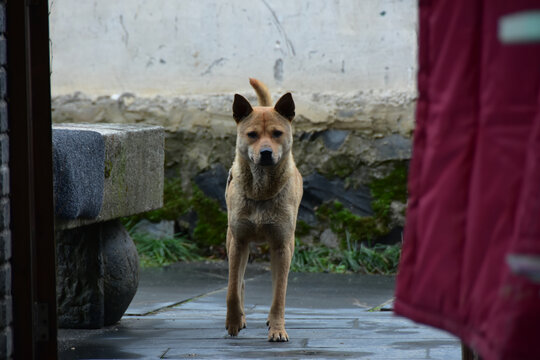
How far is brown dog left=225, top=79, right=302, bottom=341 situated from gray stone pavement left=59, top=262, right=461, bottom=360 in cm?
31

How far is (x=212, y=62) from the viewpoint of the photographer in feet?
24.0

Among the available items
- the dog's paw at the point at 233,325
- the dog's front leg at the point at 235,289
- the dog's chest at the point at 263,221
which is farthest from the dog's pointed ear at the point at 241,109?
the dog's paw at the point at 233,325

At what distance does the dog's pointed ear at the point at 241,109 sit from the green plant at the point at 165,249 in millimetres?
2623

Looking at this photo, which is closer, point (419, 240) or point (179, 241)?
point (419, 240)

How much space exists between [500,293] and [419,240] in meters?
0.28

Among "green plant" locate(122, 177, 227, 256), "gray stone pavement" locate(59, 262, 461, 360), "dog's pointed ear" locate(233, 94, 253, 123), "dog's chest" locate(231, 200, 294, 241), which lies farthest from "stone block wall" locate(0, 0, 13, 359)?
"green plant" locate(122, 177, 227, 256)

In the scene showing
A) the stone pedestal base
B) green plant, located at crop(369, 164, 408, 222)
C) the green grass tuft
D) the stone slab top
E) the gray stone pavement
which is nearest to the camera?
the gray stone pavement

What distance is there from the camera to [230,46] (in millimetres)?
7301

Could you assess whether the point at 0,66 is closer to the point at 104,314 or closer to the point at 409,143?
the point at 104,314

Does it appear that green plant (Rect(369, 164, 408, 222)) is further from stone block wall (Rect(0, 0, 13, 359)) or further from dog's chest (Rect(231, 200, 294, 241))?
stone block wall (Rect(0, 0, 13, 359))

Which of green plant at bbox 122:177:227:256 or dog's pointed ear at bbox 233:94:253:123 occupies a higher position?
dog's pointed ear at bbox 233:94:253:123

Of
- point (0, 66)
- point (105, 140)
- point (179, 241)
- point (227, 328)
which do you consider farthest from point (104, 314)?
point (179, 241)

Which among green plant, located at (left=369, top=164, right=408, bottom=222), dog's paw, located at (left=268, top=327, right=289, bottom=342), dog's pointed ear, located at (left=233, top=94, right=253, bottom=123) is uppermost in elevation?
dog's pointed ear, located at (left=233, top=94, right=253, bottom=123)

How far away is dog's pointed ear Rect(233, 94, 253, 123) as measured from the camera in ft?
15.4
